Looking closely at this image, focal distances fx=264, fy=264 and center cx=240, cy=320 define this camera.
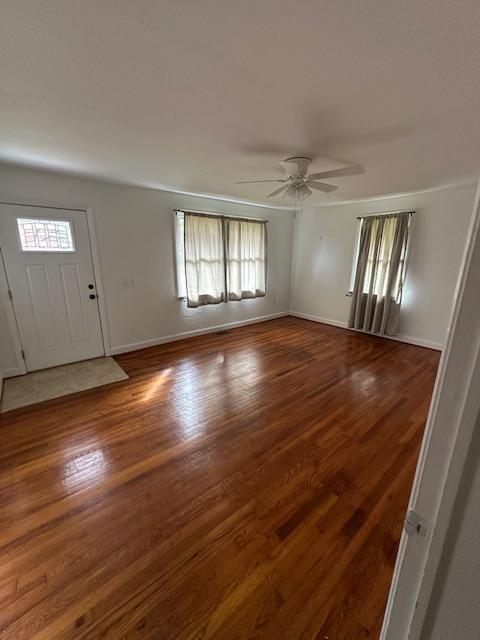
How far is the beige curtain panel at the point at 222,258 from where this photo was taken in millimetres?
4336

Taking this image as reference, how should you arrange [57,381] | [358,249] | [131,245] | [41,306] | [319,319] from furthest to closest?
1. [319,319]
2. [358,249]
3. [131,245]
4. [41,306]
5. [57,381]

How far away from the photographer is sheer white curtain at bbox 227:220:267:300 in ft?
15.8

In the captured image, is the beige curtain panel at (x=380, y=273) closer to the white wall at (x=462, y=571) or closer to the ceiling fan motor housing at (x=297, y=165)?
the ceiling fan motor housing at (x=297, y=165)

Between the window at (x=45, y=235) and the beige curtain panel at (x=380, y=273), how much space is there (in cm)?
453

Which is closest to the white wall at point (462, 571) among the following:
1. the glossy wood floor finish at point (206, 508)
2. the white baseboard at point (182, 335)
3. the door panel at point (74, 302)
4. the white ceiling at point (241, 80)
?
the glossy wood floor finish at point (206, 508)

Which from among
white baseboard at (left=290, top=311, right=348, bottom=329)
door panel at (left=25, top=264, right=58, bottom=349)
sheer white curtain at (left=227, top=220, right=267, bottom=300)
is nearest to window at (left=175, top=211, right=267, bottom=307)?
sheer white curtain at (left=227, top=220, right=267, bottom=300)

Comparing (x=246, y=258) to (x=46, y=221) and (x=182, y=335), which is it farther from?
(x=46, y=221)

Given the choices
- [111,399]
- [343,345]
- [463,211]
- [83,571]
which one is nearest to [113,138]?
[111,399]

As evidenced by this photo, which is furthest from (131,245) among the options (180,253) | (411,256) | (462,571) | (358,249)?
(411,256)

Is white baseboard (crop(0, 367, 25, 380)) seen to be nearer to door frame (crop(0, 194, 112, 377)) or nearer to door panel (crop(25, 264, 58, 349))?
door frame (crop(0, 194, 112, 377))

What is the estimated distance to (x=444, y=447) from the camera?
1.53ft

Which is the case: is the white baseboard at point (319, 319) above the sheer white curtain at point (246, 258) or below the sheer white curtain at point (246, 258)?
below

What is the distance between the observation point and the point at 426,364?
12.0 ft

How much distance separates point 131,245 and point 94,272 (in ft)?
2.09
